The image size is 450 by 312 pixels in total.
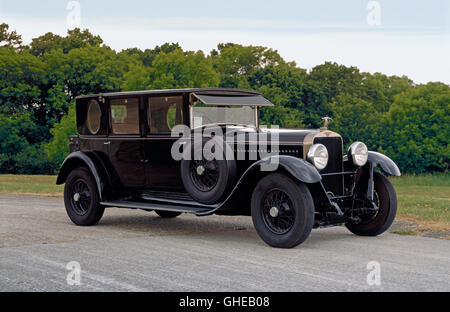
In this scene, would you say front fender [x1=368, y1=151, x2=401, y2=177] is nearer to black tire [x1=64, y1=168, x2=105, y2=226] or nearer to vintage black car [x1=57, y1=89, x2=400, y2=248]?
vintage black car [x1=57, y1=89, x2=400, y2=248]

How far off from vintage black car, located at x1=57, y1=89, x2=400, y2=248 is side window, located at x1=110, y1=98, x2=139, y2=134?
0.06 feet

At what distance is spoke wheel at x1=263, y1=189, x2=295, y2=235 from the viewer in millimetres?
7801

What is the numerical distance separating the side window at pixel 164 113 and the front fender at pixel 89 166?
49.1 inches

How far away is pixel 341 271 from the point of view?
6.28 meters

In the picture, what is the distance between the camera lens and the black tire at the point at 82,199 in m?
10.1

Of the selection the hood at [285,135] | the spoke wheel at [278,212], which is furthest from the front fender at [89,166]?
the spoke wheel at [278,212]

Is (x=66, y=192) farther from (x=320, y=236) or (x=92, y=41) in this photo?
(x=92, y=41)

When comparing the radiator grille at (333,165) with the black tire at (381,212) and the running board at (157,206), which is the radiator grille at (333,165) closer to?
the black tire at (381,212)

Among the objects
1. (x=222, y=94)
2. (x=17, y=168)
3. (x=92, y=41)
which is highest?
(x=92, y=41)

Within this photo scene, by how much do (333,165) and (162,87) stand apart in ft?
129

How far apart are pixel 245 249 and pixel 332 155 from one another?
2.00m

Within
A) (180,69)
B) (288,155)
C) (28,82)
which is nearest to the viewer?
(288,155)

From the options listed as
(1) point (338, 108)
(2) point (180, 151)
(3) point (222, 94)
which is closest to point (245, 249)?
(2) point (180, 151)

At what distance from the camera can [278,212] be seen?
25.6ft
